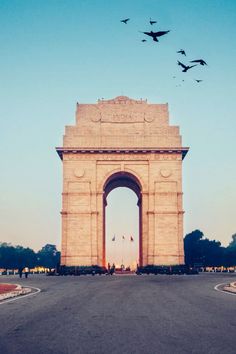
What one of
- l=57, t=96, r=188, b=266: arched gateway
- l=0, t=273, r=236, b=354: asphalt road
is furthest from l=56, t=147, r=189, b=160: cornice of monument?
l=0, t=273, r=236, b=354: asphalt road

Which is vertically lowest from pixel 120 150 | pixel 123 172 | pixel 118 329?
pixel 118 329

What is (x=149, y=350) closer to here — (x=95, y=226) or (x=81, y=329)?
(x=81, y=329)

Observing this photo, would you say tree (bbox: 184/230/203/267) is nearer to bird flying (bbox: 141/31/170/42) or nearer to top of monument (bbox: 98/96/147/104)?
top of monument (bbox: 98/96/147/104)

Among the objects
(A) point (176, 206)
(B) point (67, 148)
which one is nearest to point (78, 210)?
(B) point (67, 148)

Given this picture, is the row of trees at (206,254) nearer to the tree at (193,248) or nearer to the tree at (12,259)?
the tree at (193,248)

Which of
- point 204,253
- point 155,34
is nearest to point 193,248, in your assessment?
point 204,253

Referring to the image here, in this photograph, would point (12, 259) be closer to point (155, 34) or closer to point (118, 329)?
point (155, 34)

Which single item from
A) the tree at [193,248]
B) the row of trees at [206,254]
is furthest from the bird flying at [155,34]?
the row of trees at [206,254]

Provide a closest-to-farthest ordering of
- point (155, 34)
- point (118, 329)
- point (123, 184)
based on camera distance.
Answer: point (118, 329), point (155, 34), point (123, 184)
